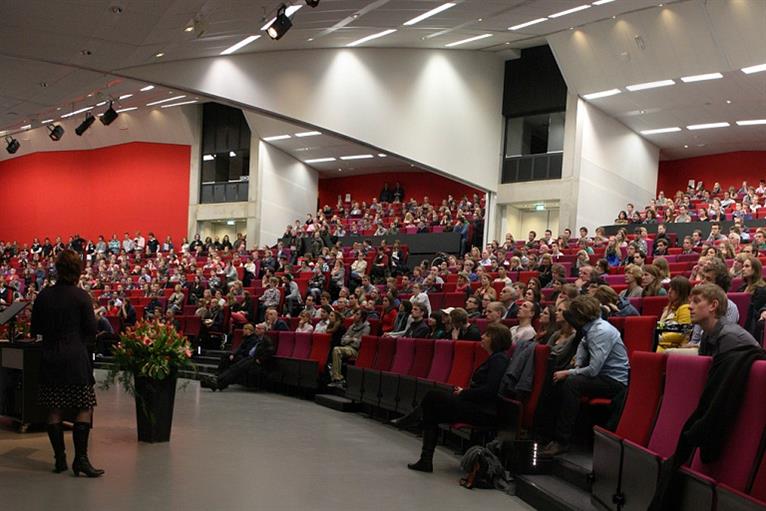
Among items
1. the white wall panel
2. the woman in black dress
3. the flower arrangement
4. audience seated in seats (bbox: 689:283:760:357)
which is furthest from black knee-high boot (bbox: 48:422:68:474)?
the white wall panel

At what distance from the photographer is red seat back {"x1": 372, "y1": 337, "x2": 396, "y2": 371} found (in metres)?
8.02

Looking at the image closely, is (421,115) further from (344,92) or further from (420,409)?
(420,409)

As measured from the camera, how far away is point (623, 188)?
1847 centimetres

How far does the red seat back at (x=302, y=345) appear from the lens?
10047mm

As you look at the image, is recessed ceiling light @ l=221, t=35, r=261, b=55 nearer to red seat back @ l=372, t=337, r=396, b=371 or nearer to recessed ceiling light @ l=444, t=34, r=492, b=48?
recessed ceiling light @ l=444, t=34, r=492, b=48

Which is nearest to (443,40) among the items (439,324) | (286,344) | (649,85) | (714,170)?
(649,85)

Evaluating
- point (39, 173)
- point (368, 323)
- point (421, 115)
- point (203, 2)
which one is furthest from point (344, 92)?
point (39, 173)

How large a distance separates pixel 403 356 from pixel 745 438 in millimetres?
5164

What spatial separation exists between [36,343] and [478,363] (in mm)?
3063

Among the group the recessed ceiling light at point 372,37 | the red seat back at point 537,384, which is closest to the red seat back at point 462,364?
the red seat back at point 537,384

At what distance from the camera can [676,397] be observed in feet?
10.3

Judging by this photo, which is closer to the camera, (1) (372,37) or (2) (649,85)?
(1) (372,37)

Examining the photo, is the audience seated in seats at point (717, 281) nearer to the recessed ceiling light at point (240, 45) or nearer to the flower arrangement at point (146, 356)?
the flower arrangement at point (146, 356)

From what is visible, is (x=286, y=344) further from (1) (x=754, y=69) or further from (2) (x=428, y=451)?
(1) (x=754, y=69)
